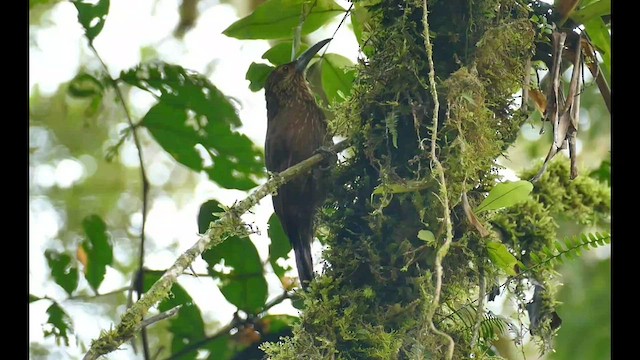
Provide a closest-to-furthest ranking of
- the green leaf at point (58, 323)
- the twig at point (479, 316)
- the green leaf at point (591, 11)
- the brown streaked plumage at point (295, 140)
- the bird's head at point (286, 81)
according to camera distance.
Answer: the twig at point (479, 316)
the green leaf at point (591, 11)
the green leaf at point (58, 323)
the brown streaked plumage at point (295, 140)
the bird's head at point (286, 81)

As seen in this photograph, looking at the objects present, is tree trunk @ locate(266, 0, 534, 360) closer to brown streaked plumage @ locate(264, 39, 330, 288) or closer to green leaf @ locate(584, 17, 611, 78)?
green leaf @ locate(584, 17, 611, 78)

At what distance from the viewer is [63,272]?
2.21 metres

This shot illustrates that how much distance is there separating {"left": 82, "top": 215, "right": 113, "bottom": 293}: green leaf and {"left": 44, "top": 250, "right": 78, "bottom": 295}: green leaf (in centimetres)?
5

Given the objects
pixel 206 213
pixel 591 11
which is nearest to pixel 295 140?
pixel 206 213

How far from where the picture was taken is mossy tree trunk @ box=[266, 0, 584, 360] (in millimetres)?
1479

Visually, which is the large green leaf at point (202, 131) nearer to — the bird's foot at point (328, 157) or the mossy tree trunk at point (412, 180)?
the bird's foot at point (328, 157)

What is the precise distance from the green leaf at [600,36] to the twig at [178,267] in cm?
71

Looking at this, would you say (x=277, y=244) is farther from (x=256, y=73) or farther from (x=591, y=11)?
(x=591, y=11)

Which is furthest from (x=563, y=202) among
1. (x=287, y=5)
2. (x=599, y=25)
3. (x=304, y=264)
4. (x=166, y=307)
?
(x=166, y=307)

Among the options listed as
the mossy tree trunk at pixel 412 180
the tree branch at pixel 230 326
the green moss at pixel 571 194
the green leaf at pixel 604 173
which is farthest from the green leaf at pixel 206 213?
the green leaf at pixel 604 173

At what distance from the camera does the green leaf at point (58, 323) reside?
209 cm

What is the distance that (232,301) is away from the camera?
218cm

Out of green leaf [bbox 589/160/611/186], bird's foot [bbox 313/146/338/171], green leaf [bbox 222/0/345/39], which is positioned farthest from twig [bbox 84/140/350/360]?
green leaf [bbox 589/160/611/186]
